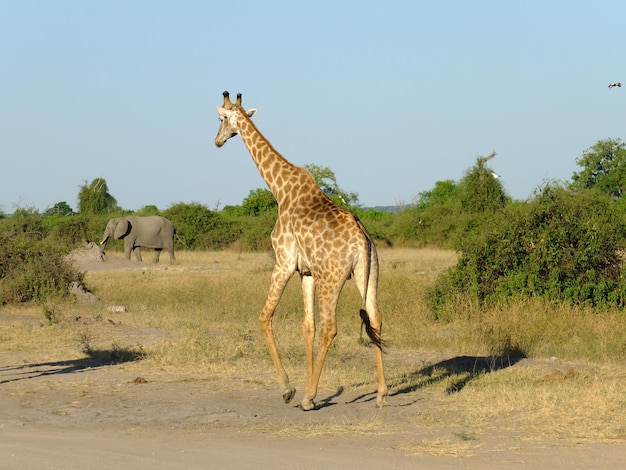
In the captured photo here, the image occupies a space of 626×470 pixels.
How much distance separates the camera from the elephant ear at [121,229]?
37.1 meters

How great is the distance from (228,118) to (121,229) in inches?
1043

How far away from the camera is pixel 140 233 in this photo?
37.7 metres

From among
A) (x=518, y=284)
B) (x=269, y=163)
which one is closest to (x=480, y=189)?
(x=518, y=284)

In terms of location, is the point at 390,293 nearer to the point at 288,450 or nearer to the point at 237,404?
the point at 237,404

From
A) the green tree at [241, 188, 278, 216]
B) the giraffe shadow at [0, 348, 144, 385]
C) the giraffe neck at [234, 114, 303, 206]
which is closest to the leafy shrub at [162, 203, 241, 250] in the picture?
the green tree at [241, 188, 278, 216]

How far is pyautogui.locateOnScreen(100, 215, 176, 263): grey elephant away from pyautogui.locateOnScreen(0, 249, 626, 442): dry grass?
1520 centimetres

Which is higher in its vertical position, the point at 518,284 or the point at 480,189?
the point at 480,189

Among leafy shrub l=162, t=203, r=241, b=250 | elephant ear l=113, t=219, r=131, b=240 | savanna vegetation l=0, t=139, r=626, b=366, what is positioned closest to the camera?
savanna vegetation l=0, t=139, r=626, b=366

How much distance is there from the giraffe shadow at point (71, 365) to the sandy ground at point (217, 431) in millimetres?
45

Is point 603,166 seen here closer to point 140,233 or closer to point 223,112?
point 140,233

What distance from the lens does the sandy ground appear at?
23.3ft

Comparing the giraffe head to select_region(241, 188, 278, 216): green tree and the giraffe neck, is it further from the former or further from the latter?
select_region(241, 188, 278, 216): green tree

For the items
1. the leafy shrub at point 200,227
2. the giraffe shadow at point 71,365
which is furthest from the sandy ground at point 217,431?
the leafy shrub at point 200,227

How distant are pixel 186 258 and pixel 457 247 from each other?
75.4ft
